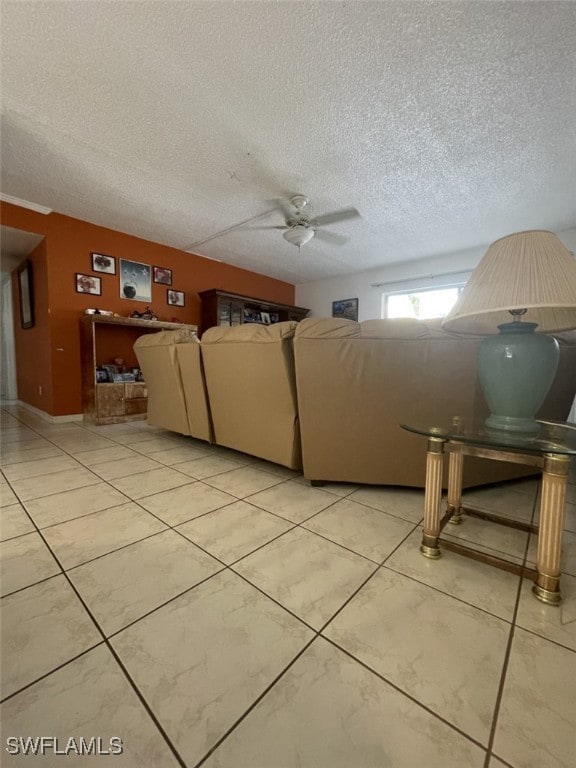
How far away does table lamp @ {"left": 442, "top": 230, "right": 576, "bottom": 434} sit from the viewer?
88 centimetres

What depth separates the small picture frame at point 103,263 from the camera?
3668mm

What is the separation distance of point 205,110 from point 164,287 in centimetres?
275

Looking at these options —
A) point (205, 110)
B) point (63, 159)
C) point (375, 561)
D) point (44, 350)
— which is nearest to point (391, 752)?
point (375, 561)

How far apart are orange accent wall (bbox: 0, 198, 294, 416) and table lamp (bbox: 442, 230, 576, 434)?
13.1 feet

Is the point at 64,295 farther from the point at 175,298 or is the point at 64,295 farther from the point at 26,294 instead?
the point at 175,298

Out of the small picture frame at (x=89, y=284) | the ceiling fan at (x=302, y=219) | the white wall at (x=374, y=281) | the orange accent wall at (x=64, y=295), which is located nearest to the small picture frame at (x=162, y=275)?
→ the orange accent wall at (x=64, y=295)

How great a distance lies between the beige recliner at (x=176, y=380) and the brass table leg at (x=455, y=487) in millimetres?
1604

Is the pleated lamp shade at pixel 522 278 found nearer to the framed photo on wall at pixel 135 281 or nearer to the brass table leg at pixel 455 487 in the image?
the brass table leg at pixel 455 487

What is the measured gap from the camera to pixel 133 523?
4.27ft

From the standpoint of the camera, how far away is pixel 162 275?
171 inches

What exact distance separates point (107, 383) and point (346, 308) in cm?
420

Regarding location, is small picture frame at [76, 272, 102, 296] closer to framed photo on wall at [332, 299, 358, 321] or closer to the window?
framed photo on wall at [332, 299, 358, 321]

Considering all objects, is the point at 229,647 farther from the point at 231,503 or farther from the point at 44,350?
the point at 44,350

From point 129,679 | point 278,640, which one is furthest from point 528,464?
point 129,679
